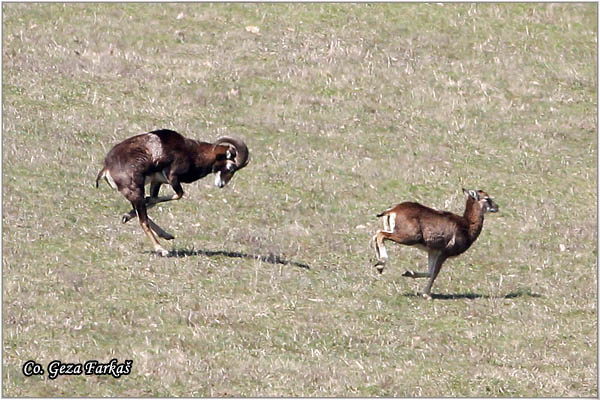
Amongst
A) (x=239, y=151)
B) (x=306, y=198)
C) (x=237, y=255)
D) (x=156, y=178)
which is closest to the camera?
(x=156, y=178)

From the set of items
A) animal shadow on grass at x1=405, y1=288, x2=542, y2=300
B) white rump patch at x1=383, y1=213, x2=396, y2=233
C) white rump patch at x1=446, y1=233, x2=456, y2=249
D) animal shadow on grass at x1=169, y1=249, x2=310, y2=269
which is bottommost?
animal shadow on grass at x1=405, y1=288, x2=542, y2=300

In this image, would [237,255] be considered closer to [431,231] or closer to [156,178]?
[156,178]

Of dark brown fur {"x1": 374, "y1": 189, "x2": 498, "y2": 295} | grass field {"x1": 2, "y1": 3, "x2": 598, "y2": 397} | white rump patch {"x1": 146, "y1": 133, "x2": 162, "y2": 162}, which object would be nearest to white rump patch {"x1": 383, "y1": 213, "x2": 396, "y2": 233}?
dark brown fur {"x1": 374, "y1": 189, "x2": 498, "y2": 295}

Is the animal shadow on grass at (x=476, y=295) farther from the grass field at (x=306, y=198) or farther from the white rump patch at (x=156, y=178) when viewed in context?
the white rump patch at (x=156, y=178)

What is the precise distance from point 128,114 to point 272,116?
3451 millimetres

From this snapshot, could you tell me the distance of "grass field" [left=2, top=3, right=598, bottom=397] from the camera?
48.7ft

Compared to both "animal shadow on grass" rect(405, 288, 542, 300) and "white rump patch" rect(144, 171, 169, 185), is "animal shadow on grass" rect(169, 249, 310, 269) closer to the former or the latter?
"white rump patch" rect(144, 171, 169, 185)

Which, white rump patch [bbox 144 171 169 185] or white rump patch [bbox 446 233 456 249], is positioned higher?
white rump patch [bbox 144 171 169 185]

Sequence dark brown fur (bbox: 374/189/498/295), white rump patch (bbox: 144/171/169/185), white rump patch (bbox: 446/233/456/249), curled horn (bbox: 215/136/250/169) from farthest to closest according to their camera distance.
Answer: curled horn (bbox: 215/136/250/169) → white rump patch (bbox: 144/171/169/185) → white rump patch (bbox: 446/233/456/249) → dark brown fur (bbox: 374/189/498/295)

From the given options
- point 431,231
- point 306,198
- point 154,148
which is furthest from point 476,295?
point 154,148

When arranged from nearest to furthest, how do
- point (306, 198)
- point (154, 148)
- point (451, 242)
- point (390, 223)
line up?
point (390, 223), point (451, 242), point (154, 148), point (306, 198)

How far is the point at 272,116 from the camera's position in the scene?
1094 inches

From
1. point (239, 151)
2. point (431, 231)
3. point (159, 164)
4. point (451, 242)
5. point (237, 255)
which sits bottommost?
point (237, 255)

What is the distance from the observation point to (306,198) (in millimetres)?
23031
